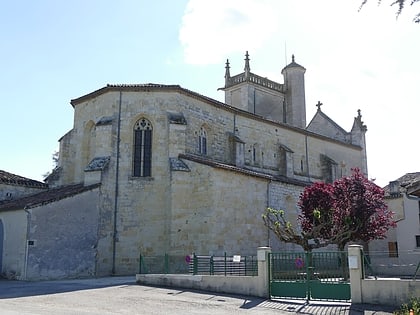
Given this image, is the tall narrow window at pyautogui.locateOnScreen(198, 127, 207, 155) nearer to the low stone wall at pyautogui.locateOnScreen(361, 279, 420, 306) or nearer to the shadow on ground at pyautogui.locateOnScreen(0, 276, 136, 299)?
the shadow on ground at pyautogui.locateOnScreen(0, 276, 136, 299)

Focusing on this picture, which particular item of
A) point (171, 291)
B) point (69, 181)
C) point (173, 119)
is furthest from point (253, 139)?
point (171, 291)

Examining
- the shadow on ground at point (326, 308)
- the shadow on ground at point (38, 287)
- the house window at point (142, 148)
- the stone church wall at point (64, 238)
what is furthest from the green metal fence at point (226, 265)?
the house window at point (142, 148)

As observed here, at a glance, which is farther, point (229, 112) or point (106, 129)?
point (229, 112)

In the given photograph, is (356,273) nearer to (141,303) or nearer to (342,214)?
(141,303)

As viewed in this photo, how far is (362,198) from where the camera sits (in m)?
19.1

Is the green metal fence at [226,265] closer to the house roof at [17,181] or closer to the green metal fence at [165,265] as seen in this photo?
the green metal fence at [165,265]

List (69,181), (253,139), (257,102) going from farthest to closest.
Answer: (257,102), (253,139), (69,181)

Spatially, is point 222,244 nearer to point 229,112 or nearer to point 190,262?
point 190,262

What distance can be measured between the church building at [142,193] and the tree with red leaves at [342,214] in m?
2.79

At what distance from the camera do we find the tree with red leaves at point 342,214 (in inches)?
708

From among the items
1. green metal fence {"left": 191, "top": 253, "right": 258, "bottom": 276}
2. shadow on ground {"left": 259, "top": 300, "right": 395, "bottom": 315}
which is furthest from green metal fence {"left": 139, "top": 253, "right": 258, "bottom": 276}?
shadow on ground {"left": 259, "top": 300, "right": 395, "bottom": 315}

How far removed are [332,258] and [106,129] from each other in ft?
42.2

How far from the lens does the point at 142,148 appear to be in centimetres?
2236

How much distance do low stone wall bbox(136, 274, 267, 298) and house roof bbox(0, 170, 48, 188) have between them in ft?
36.6
